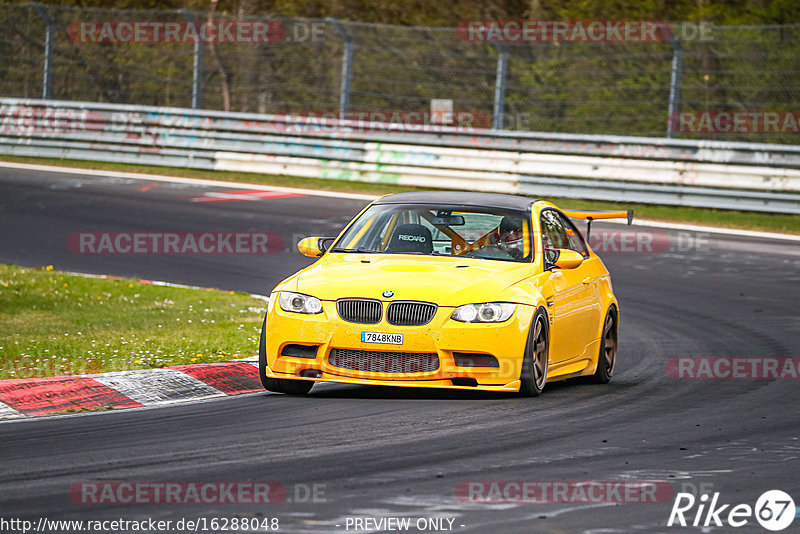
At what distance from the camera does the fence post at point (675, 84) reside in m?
22.2

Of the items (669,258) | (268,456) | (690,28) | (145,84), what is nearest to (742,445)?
(268,456)

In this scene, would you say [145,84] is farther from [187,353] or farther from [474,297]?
[474,297]

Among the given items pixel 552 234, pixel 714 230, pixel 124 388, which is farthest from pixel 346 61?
pixel 124 388

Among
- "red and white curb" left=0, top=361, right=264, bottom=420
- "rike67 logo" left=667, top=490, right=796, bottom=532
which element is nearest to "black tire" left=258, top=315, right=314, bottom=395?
"red and white curb" left=0, top=361, right=264, bottom=420

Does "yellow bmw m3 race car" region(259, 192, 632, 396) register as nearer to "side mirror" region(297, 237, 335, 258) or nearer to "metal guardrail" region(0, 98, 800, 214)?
"side mirror" region(297, 237, 335, 258)

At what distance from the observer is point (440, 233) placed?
1030cm

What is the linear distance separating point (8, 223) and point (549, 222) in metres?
11.2

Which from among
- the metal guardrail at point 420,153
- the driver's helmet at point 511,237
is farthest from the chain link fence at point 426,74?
the driver's helmet at point 511,237

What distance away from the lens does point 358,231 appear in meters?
10.3

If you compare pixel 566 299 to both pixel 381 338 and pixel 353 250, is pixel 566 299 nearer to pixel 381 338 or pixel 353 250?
pixel 353 250

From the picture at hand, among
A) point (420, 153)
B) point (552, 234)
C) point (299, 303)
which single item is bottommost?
point (299, 303)

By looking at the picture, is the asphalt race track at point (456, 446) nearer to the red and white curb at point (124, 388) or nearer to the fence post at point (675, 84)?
the red and white curb at point (124, 388)

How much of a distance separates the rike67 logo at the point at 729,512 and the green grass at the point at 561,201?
15.2 metres

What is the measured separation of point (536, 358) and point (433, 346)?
2.71 ft
